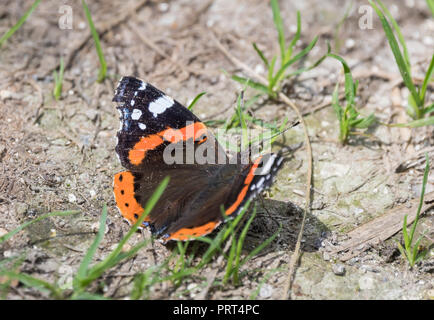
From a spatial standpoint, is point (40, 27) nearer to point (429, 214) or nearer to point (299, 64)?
point (299, 64)

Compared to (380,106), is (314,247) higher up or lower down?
lower down

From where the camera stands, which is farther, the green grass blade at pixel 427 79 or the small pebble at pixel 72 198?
the green grass blade at pixel 427 79

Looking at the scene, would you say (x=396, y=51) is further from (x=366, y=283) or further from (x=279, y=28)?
(x=366, y=283)

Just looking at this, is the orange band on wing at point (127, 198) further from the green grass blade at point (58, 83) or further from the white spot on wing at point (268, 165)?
the green grass blade at point (58, 83)

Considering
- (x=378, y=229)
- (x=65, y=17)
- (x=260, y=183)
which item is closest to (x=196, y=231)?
(x=260, y=183)

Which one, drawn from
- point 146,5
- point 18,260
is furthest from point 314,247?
point 146,5

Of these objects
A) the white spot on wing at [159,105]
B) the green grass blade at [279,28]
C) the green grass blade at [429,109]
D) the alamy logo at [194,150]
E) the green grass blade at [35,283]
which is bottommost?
the green grass blade at [35,283]

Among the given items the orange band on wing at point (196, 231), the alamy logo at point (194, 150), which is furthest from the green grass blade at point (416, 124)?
the orange band on wing at point (196, 231)
